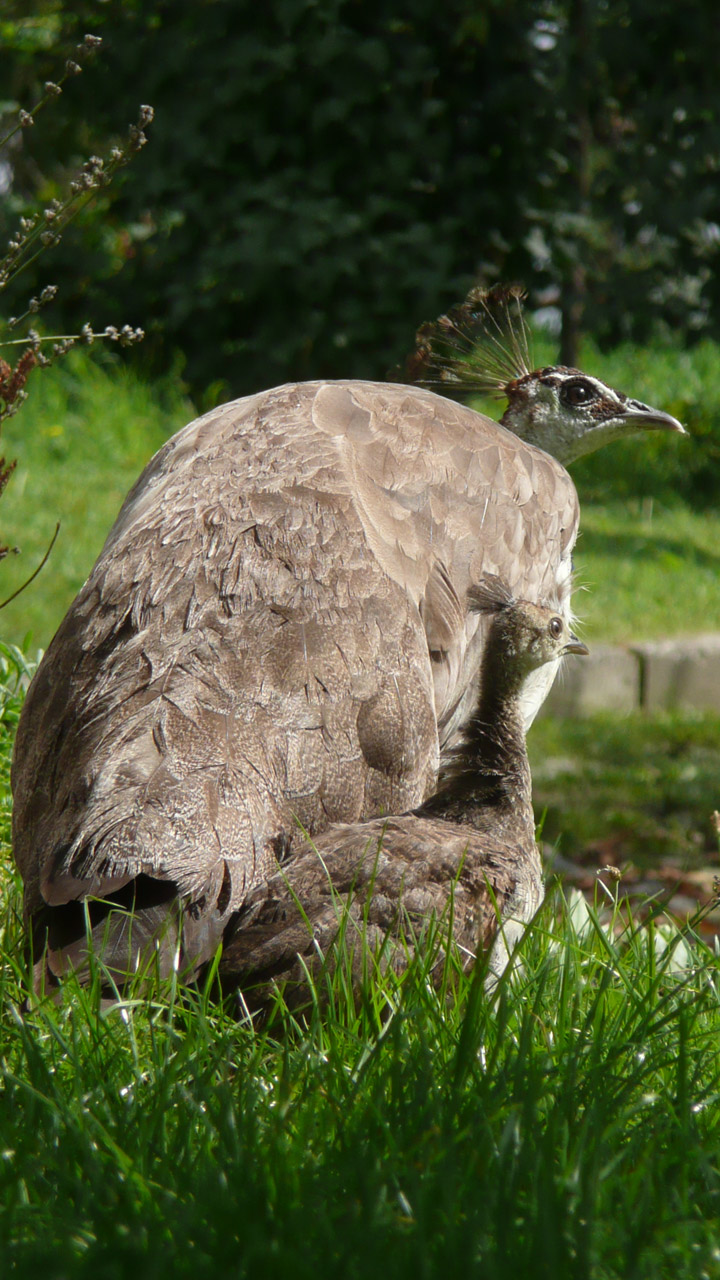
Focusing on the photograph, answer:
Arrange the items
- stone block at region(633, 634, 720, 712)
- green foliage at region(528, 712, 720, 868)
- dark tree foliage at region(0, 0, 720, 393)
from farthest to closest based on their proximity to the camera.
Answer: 1. dark tree foliage at region(0, 0, 720, 393)
2. stone block at region(633, 634, 720, 712)
3. green foliage at region(528, 712, 720, 868)

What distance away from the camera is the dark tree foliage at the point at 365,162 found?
8625 mm

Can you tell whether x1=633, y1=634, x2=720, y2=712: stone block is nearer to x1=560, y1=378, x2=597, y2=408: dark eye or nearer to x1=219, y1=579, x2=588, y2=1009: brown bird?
x1=560, y1=378, x2=597, y2=408: dark eye

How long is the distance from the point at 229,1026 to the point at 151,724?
52 centimetres

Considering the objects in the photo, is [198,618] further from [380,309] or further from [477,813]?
[380,309]

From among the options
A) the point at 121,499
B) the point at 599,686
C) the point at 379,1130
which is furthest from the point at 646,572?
the point at 379,1130

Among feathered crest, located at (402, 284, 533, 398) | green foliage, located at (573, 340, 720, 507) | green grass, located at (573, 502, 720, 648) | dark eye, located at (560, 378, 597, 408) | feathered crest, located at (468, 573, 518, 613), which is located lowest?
green foliage, located at (573, 340, 720, 507)

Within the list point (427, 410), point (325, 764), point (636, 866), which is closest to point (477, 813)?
point (325, 764)

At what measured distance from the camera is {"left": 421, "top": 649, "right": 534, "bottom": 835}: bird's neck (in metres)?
2.91

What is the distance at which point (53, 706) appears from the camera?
2705 millimetres

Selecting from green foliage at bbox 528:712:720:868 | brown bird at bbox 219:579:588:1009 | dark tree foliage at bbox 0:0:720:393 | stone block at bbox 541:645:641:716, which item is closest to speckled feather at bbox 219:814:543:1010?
brown bird at bbox 219:579:588:1009

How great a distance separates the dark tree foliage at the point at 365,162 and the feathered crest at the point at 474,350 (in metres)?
4.38

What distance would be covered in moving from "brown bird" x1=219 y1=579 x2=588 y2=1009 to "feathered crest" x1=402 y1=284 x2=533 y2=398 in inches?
72.3

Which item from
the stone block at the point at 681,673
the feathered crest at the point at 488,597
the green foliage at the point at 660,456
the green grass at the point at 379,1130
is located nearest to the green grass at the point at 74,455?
the stone block at the point at 681,673

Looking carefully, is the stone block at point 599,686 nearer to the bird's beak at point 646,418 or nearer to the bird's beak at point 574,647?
the bird's beak at point 646,418
